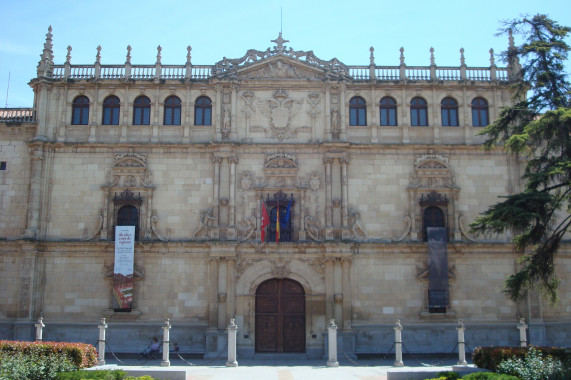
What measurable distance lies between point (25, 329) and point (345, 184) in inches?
723

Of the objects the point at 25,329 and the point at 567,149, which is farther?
the point at 25,329

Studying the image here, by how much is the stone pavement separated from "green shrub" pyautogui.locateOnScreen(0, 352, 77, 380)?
7.47 feet

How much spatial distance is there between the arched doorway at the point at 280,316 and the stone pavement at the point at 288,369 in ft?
3.56

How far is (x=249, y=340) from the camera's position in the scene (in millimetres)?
32094

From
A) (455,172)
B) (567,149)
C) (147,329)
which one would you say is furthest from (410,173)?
(147,329)

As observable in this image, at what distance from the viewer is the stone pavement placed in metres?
22.3

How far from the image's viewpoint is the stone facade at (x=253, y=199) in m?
32.6

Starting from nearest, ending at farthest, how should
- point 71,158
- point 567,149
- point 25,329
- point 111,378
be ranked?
point 111,378, point 567,149, point 25,329, point 71,158

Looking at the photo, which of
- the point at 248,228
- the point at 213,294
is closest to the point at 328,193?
the point at 248,228

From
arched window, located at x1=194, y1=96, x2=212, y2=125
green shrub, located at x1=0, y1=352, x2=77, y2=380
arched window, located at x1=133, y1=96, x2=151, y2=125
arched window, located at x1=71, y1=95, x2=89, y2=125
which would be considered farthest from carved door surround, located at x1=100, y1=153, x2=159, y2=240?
green shrub, located at x1=0, y1=352, x2=77, y2=380

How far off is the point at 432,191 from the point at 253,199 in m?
9.82

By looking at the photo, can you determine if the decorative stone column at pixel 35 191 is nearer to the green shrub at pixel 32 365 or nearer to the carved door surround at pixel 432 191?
the green shrub at pixel 32 365

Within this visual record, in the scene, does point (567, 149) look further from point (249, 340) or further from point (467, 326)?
point (249, 340)

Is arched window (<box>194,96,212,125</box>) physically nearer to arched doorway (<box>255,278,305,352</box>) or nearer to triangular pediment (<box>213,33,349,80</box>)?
triangular pediment (<box>213,33,349,80</box>)
